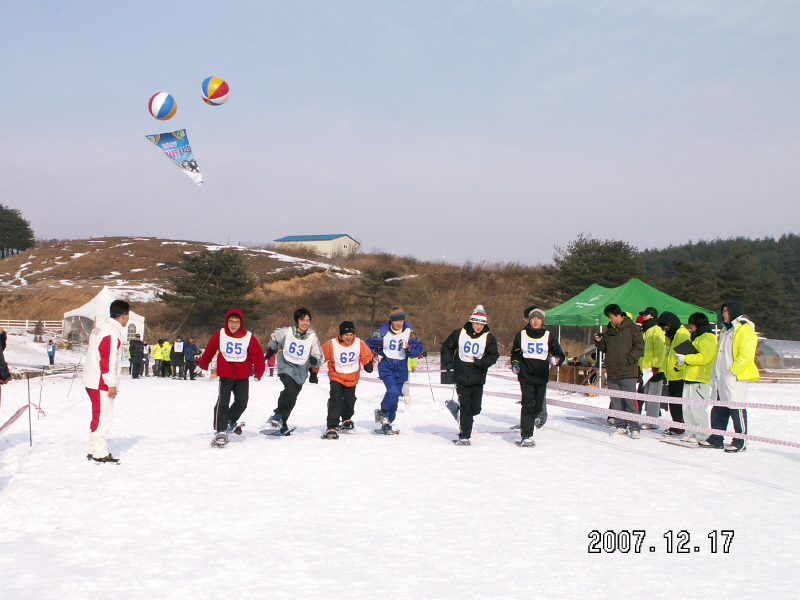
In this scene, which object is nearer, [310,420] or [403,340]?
[403,340]

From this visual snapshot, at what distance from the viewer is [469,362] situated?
30.0ft

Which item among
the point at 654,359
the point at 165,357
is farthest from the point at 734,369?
the point at 165,357

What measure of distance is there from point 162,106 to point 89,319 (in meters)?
26.0

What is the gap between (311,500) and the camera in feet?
19.7

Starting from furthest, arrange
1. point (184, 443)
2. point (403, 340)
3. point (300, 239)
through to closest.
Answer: point (300, 239), point (403, 340), point (184, 443)

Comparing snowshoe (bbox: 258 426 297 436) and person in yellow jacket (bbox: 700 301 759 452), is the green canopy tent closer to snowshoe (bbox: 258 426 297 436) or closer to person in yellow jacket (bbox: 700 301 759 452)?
person in yellow jacket (bbox: 700 301 759 452)

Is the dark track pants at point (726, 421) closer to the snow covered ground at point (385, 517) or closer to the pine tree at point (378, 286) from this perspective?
the snow covered ground at point (385, 517)

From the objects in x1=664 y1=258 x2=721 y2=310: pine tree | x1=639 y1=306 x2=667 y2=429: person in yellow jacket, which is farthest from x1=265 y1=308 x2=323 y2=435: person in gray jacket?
x1=664 y1=258 x2=721 y2=310: pine tree

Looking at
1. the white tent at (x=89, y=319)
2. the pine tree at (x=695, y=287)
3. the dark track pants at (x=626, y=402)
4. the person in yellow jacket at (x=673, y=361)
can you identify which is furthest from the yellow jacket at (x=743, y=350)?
the pine tree at (x=695, y=287)

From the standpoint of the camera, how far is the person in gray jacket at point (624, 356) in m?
9.95

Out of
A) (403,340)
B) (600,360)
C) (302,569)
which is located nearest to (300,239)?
(600,360)

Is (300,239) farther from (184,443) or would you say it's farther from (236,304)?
(184,443)

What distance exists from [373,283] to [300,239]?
48601 millimetres

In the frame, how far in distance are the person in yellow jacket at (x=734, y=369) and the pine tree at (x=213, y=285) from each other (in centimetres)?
3880
